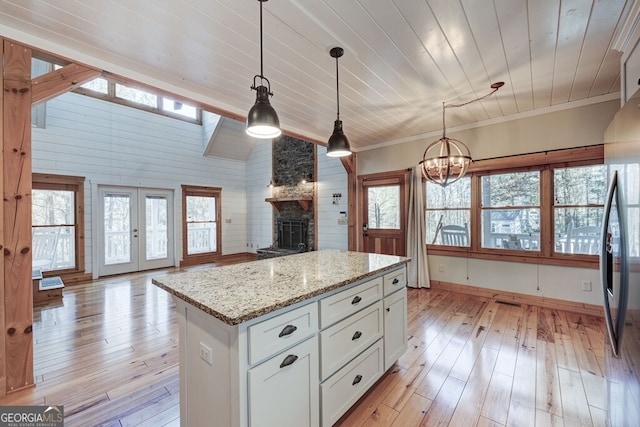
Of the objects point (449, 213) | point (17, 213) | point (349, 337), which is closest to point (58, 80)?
point (17, 213)

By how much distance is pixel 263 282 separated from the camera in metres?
1.66

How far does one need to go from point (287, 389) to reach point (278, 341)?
0.88ft

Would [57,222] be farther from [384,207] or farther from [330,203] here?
[384,207]

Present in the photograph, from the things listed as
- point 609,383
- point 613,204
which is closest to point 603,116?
point 613,204

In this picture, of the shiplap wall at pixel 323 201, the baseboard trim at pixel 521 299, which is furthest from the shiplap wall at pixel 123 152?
the baseboard trim at pixel 521 299

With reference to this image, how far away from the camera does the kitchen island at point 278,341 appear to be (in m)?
1.17

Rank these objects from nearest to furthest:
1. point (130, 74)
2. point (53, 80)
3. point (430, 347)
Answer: point (53, 80)
point (130, 74)
point (430, 347)

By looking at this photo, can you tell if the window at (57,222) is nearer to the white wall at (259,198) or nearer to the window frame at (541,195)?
the white wall at (259,198)

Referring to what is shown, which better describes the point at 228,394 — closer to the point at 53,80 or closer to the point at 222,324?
the point at 222,324

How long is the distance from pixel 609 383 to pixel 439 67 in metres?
2.51

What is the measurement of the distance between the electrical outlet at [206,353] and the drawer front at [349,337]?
0.59 metres

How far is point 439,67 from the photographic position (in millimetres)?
2457

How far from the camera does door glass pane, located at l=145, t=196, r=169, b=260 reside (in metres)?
6.33

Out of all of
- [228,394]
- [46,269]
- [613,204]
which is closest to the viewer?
[228,394]
